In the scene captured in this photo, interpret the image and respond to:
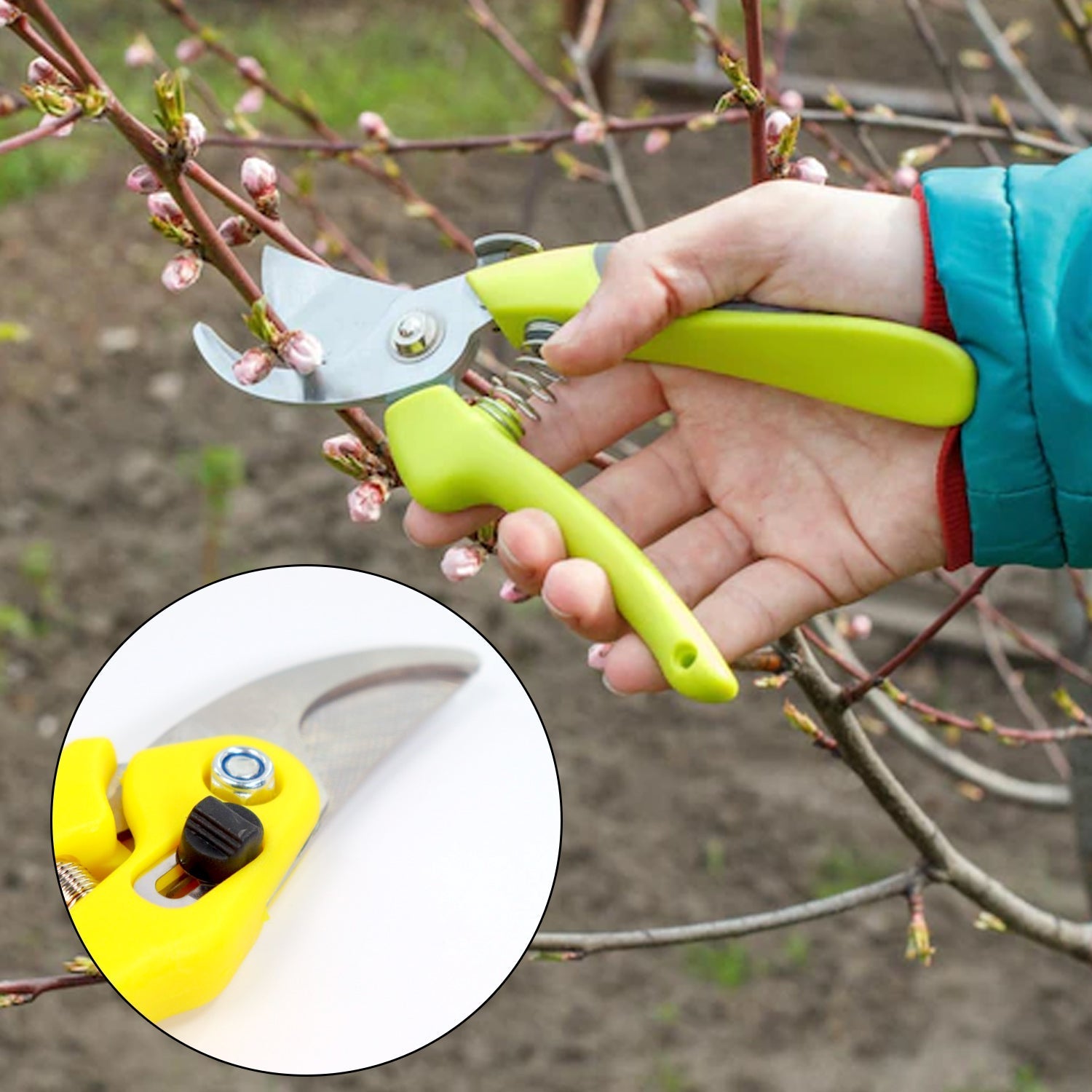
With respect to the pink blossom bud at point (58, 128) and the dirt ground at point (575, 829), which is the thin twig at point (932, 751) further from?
the pink blossom bud at point (58, 128)

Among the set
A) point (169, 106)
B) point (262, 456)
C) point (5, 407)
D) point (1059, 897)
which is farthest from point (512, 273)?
point (5, 407)

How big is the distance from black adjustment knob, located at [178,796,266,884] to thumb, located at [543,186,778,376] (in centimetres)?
46

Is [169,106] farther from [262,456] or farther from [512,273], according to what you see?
[262,456]

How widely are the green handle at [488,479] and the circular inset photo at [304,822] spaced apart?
0.74 feet

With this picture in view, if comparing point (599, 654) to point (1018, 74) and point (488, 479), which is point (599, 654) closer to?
point (488, 479)

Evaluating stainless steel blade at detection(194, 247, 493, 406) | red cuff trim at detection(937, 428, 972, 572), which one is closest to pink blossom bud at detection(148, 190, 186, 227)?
stainless steel blade at detection(194, 247, 493, 406)

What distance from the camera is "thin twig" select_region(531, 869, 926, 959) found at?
1.53 metres

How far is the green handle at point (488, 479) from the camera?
1267mm

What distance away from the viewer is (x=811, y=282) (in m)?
1.38

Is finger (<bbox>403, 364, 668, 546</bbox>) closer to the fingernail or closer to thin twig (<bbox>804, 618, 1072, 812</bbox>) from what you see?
the fingernail

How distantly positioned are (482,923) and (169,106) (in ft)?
2.31

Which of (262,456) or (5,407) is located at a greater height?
(5,407)

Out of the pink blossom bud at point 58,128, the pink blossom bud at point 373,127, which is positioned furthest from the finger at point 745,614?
the pink blossom bud at point 373,127

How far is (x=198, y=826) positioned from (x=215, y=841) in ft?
0.06
